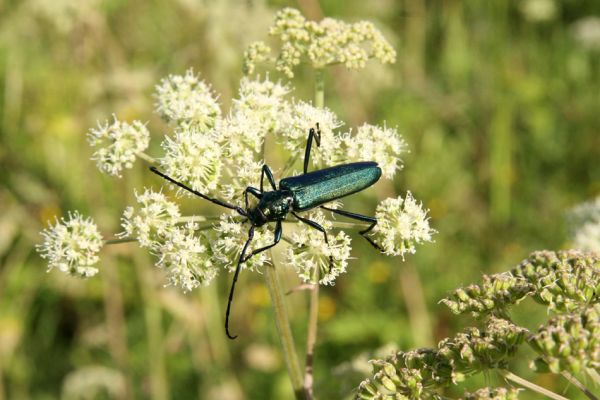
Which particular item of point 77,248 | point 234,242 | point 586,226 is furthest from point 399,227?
point 586,226

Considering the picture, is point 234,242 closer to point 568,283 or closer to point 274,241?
point 274,241

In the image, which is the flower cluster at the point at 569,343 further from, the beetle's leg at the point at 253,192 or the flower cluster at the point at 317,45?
the flower cluster at the point at 317,45

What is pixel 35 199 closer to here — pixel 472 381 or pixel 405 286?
pixel 405 286

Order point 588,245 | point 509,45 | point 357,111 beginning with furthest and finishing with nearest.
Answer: point 509,45 → point 357,111 → point 588,245

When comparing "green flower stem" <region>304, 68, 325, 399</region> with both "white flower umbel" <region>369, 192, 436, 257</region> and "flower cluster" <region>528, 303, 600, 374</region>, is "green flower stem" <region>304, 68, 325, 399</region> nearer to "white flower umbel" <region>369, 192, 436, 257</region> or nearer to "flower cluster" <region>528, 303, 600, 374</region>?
"white flower umbel" <region>369, 192, 436, 257</region>

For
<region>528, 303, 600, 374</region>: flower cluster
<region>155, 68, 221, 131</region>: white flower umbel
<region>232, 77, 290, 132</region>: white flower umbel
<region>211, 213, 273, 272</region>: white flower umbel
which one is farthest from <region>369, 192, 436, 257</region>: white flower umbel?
<region>155, 68, 221, 131</region>: white flower umbel

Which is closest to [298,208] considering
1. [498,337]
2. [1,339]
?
[498,337]
